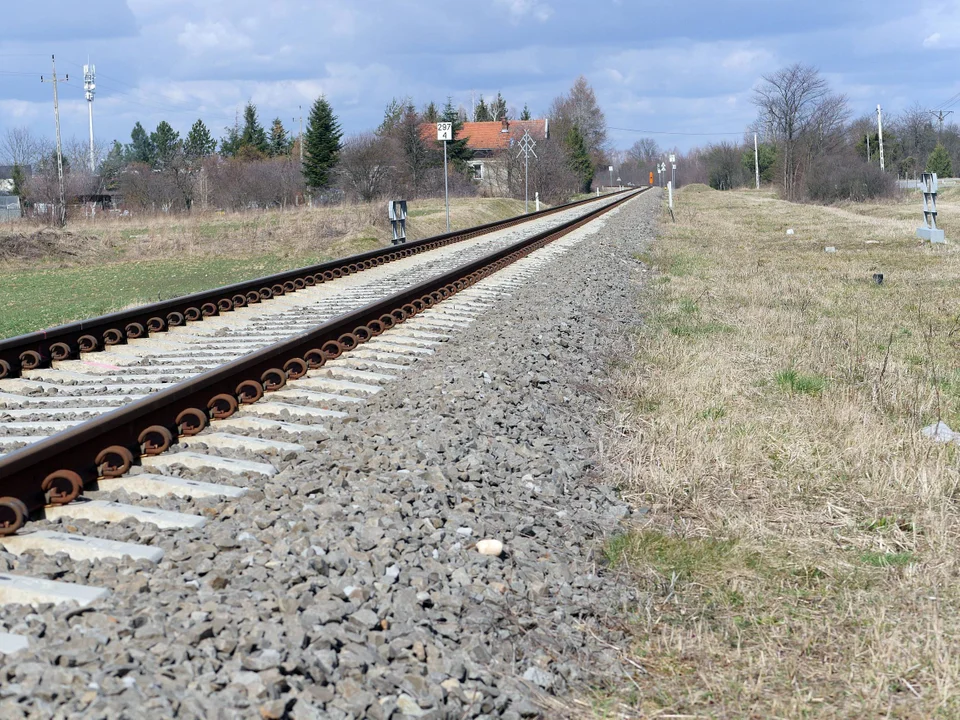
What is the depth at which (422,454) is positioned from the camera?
4820 millimetres

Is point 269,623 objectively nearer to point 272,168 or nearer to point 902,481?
point 902,481

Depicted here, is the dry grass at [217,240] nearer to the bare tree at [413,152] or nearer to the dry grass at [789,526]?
the dry grass at [789,526]

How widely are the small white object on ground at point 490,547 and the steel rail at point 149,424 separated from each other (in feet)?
5.82

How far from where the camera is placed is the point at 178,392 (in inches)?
206

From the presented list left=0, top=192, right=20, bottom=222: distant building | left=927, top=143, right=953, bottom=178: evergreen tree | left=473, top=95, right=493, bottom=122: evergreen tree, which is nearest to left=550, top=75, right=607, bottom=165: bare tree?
left=473, top=95, right=493, bottom=122: evergreen tree

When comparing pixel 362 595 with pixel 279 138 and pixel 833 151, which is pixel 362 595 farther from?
pixel 279 138

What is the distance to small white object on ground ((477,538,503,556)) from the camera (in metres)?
3.79

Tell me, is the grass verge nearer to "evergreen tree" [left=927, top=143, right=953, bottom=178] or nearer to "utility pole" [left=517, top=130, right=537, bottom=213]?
"utility pole" [left=517, top=130, right=537, bottom=213]

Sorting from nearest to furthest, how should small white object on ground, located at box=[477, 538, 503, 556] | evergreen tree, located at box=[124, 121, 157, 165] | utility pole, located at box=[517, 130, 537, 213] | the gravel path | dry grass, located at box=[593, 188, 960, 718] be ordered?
the gravel path, dry grass, located at box=[593, 188, 960, 718], small white object on ground, located at box=[477, 538, 503, 556], utility pole, located at box=[517, 130, 537, 213], evergreen tree, located at box=[124, 121, 157, 165]

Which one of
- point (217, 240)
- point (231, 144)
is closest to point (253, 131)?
point (231, 144)

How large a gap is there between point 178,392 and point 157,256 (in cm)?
2030

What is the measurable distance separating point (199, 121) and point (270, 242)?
120 metres

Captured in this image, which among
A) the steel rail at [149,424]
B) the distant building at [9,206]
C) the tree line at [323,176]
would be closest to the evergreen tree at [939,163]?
the tree line at [323,176]

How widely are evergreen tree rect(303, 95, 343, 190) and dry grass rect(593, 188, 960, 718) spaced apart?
215 ft
